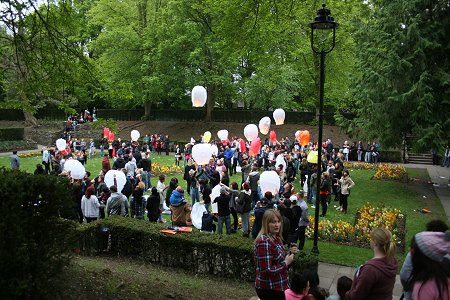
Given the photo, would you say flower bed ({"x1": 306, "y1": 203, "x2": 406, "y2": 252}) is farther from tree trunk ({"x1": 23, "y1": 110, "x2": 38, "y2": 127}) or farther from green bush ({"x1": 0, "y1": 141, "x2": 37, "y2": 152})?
tree trunk ({"x1": 23, "y1": 110, "x2": 38, "y2": 127})

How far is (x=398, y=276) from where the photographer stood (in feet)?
29.5

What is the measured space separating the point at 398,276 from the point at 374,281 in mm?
6041

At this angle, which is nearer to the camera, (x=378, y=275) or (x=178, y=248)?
(x=378, y=275)

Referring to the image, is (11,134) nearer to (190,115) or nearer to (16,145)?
(16,145)

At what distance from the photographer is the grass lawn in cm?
1028

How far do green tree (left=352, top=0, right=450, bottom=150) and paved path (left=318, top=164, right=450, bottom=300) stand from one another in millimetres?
2703

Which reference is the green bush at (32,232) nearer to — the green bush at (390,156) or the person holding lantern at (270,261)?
the person holding lantern at (270,261)

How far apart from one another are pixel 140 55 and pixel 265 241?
3615 cm

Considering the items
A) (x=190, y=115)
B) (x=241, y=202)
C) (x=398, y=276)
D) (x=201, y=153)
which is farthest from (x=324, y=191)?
(x=190, y=115)

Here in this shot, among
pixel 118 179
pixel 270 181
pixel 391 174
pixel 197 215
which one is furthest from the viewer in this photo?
pixel 391 174

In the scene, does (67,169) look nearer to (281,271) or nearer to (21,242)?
(21,242)

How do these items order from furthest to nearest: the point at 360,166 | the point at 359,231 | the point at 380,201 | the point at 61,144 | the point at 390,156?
the point at 390,156 < the point at 360,166 < the point at 61,144 < the point at 380,201 < the point at 359,231

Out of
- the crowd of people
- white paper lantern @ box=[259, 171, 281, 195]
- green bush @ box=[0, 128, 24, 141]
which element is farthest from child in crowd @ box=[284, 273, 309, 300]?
green bush @ box=[0, 128, 24, 141]

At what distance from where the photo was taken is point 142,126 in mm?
43469
